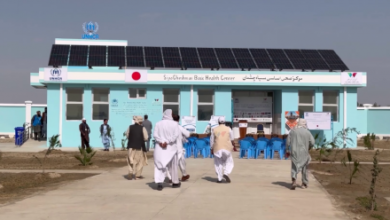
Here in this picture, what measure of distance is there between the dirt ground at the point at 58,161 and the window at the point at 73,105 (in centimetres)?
374

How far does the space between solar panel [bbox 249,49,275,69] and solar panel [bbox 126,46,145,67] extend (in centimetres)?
586

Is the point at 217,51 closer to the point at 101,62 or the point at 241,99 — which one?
the point at 241,99

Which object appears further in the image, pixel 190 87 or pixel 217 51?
pixel 217 51

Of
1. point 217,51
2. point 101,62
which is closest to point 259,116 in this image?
point 217,51

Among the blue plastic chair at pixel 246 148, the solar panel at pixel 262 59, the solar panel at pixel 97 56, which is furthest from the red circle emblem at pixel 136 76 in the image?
the blue plastic chair at pixel 246 148

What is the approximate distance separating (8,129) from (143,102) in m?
17.3

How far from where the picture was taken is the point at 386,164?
1984 cm

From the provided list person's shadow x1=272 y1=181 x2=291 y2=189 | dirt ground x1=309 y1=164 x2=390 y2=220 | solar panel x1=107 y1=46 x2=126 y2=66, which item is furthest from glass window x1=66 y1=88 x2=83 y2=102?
person's shadow x1=272 y1=181 x2=291 y2=189

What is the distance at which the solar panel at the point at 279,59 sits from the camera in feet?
93.4

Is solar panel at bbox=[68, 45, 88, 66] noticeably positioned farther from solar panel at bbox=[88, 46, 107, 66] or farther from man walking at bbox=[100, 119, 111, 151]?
man walking at bbox=[100, 119, 111, 151]

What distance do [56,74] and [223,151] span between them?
1541cm

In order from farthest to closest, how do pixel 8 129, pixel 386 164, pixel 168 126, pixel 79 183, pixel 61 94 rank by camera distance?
pixel 8 129
pixel 61 94
pixel 386 164
pixel 79 183
pixel 168 126

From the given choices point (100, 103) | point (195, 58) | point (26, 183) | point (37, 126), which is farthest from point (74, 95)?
point (26, 183)

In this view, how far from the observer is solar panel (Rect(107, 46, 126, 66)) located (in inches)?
1096
